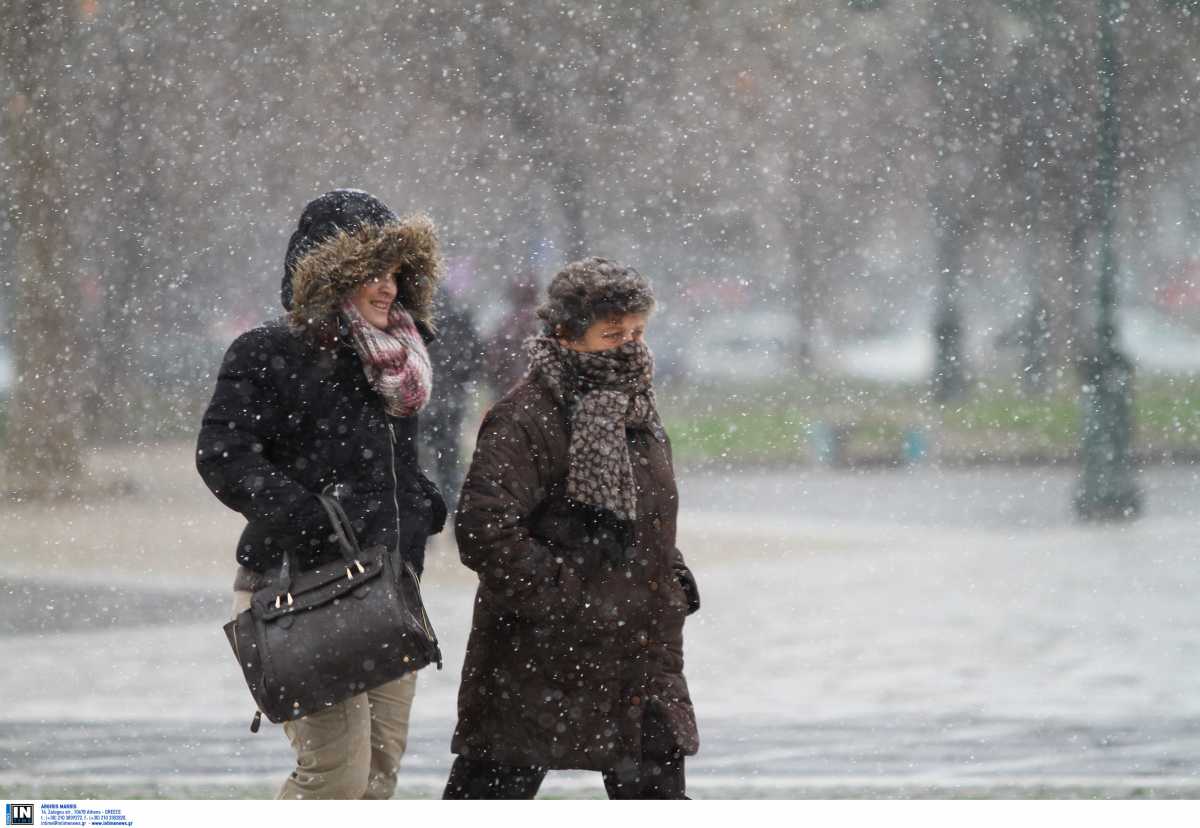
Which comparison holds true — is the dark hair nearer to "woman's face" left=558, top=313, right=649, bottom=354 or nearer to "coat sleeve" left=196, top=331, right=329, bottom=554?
"woman's face" left=558, top=313, right=649, bottom=354

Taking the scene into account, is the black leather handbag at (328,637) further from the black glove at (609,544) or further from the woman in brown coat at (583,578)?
the black glove at (609,544)

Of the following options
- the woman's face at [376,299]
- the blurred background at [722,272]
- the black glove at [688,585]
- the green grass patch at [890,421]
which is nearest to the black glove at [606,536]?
the black glove at [688,585]

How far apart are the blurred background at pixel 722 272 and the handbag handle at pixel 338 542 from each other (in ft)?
8.47

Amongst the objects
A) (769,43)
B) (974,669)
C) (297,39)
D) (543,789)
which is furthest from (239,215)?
(974,669)

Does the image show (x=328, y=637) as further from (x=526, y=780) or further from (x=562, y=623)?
(x=526, y=780)

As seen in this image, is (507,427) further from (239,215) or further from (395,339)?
(239,215)

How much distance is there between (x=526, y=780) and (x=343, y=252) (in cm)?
119

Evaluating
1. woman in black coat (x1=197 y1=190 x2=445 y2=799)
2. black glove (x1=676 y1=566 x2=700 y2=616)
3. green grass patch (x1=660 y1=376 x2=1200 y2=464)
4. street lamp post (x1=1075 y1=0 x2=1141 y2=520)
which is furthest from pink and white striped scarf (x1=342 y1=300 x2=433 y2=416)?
street lamp post (x1=1075 y1=0 x2=1141 y2=520)

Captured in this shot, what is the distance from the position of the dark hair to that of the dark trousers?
36.7 inches

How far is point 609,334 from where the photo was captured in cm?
347

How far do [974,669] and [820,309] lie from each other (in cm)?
176

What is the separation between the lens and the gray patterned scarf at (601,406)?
11.0 feet

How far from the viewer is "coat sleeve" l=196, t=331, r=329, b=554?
10.5 ft
